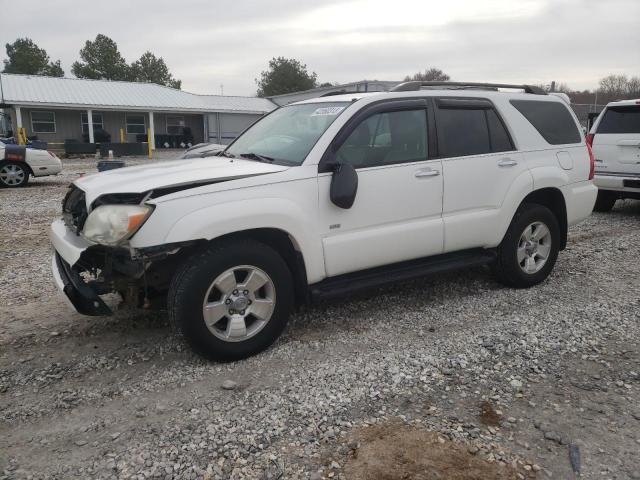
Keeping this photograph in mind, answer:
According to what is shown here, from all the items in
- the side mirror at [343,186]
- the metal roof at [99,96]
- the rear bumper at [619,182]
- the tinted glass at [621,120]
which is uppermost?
the metal roof at [99,96]

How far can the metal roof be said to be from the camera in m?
28.7

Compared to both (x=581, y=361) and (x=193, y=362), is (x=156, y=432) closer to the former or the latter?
(x=193, y=362)

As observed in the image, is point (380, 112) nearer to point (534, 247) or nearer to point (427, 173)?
point (427, 173)

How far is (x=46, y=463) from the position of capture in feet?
8.75

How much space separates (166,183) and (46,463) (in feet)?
5.67

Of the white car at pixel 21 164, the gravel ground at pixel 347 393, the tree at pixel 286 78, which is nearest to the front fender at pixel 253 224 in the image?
the gravel ground at pixel 347 393

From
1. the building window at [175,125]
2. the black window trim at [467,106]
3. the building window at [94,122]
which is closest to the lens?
the black window trim at [467,106]

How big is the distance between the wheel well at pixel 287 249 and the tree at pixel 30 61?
72101 millimetres

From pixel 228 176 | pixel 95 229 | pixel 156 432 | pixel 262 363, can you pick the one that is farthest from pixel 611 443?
pixel 95 229

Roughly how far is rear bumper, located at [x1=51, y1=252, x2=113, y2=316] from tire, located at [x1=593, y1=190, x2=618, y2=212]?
8773 millimetres

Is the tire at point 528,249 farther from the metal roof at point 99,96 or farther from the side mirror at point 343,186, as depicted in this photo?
the metal roof at point 99,96

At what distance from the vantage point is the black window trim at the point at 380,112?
12.9 feet

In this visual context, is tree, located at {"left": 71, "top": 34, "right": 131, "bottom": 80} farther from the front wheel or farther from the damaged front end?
the damaged front end

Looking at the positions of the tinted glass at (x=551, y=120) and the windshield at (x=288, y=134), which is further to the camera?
the tinted glass at (x=551, y=120)
